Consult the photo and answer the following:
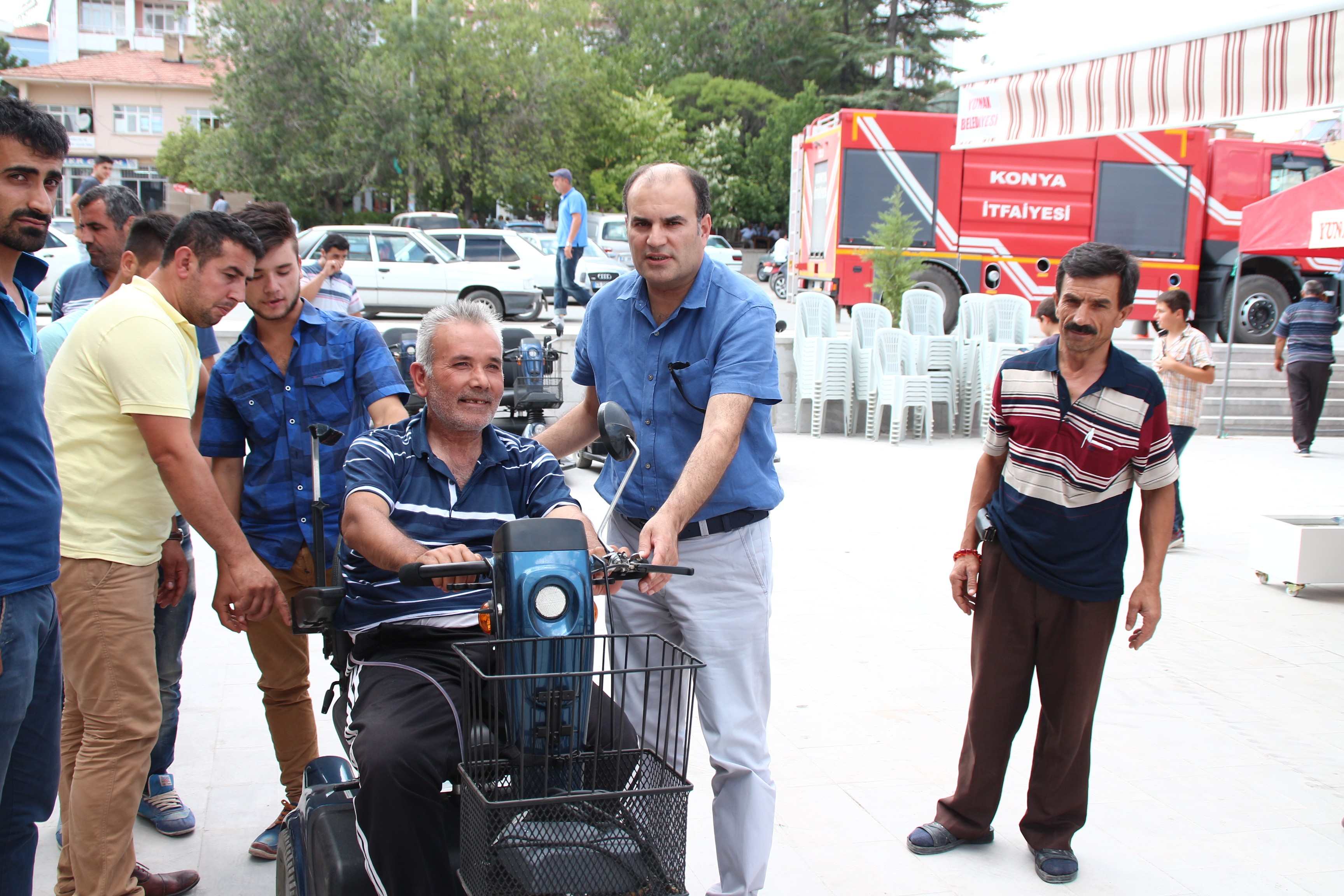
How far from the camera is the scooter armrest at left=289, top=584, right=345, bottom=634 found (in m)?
2.45

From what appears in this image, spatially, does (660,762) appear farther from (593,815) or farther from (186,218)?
(186,218)

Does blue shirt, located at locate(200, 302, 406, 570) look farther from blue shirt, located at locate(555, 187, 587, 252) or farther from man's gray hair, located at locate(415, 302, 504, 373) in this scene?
blue shirt, located at locate(555, 187, 587, 252)

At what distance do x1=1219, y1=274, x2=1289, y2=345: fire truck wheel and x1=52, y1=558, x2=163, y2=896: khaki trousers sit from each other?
17.0m

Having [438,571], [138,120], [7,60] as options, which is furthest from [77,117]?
[438,571]

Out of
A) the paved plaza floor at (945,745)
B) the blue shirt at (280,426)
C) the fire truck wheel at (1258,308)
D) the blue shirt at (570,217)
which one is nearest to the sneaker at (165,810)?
the paved plaza floor at (945,745)

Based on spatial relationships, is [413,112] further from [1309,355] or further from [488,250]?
[1309,355]

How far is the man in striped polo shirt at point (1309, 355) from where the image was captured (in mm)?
11320

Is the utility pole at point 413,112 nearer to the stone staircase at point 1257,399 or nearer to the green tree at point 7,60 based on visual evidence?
the stone staircase at point 1257,399

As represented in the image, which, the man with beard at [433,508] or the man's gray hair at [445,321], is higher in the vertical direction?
the man's gray hair at [445,321]

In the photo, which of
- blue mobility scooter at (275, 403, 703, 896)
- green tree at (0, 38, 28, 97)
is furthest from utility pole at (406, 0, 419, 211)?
green tree at (0, 38, 28, 97)

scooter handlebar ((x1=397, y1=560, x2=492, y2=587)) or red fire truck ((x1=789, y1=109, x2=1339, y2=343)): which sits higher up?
red fire truck ((x1=789, y1=109, x2=1339, y2=343))

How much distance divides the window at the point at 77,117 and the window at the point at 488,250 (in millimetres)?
37832

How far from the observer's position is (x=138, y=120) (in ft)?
178

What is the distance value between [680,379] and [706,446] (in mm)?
278
